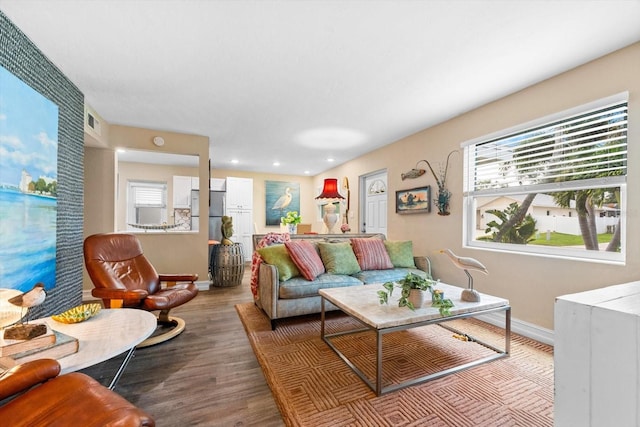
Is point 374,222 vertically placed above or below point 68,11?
below

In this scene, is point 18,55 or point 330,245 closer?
point 18,55

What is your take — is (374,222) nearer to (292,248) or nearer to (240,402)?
(292,248)

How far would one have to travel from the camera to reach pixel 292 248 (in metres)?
3.01

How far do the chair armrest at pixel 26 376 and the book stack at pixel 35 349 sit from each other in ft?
0.65

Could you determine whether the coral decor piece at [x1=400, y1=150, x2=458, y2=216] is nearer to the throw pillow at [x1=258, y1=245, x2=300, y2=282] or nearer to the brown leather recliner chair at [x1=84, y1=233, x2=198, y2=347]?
the throw pillow at [x1=258, y1=245, x2=300, y2=282]

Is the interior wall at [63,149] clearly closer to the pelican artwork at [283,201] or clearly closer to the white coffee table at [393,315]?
the white coffee table at [393,315]

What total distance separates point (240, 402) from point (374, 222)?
12.7ft

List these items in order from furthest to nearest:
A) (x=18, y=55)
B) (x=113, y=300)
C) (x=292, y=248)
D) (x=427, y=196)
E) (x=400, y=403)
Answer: (x=427, y=196), (x=292, y=248), (x=113, y=300), (x=18, y=55), (x=400, y=403)

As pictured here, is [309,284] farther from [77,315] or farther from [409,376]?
[77,315]

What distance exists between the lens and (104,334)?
152 cm

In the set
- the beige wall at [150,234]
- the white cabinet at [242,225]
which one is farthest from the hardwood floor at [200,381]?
the white cabinet at [242,225]

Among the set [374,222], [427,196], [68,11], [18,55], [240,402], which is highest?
[68,11]

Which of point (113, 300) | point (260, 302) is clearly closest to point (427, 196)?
point (260, 302)

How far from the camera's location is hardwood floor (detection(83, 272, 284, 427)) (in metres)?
1.51
